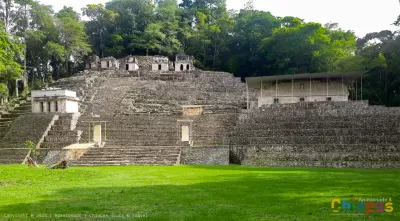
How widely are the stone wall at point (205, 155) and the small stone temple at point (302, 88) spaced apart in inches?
465

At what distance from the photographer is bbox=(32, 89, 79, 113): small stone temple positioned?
31.8m

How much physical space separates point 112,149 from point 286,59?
28472 millimetres

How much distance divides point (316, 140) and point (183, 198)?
16.2m

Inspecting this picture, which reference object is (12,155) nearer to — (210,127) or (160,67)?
(210,127)

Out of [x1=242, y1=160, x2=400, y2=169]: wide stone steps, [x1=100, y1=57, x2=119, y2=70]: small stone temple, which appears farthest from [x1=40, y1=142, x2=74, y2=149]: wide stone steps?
[x1=100, y1=57, x2=119, y2=70]: small stone temple

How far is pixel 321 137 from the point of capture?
23.5 meters

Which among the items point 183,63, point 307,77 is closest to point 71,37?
point 183,63

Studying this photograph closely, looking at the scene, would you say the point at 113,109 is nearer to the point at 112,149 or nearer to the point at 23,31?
the point at 112,149

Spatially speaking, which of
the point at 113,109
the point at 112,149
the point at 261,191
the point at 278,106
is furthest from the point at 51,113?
the point at 261,191

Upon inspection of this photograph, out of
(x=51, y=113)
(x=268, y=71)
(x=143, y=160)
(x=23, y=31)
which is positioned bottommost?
(x=143, y=160)

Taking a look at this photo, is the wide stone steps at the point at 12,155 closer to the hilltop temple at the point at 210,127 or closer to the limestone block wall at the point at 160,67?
the hilltop temple at the point at 210,127

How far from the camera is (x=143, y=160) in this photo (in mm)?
22109

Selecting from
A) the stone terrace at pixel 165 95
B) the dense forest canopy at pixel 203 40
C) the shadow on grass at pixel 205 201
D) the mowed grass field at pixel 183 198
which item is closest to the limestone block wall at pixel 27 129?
the dense forest canopy at pixel 203 40

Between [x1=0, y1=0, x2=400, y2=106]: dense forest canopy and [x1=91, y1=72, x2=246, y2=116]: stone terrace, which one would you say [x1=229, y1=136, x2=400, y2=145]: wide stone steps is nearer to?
[x1=0, y1=0, x2=400, y2=106]: dense forest canopy
